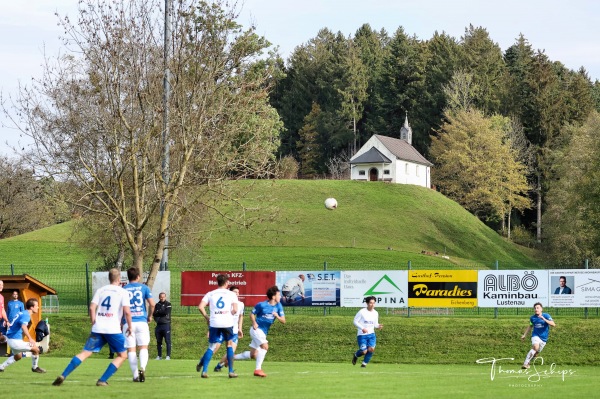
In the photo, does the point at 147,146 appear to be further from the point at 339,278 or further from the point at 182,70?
the point at 339,278

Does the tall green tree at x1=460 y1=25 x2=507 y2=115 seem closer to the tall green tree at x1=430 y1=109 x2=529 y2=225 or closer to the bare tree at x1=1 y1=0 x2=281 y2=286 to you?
the tall green tree at x1=430 y1=109 x2=529 y2=225

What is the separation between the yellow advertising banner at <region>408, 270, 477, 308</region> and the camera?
32.0 meters

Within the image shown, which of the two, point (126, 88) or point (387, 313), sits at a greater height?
point (126, 88)

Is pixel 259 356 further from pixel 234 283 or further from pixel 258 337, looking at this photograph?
pixel 234 283

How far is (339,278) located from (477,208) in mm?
72076

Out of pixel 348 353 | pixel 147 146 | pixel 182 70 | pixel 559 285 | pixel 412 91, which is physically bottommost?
pixel 348 353

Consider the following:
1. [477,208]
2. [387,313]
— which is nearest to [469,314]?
[387,313]

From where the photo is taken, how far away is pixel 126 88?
1047 inches

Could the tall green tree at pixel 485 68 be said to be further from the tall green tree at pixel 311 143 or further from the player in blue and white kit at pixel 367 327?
the player in blue and white kit at pixel 367 327

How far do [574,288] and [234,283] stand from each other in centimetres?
1206

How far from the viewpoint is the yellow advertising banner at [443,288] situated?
3195 cm

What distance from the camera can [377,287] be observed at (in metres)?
32.8

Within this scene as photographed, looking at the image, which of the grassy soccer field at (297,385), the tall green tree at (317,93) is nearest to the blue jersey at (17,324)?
the grassy soccer field at (297,385)

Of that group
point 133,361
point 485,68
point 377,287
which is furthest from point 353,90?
point 133,361
